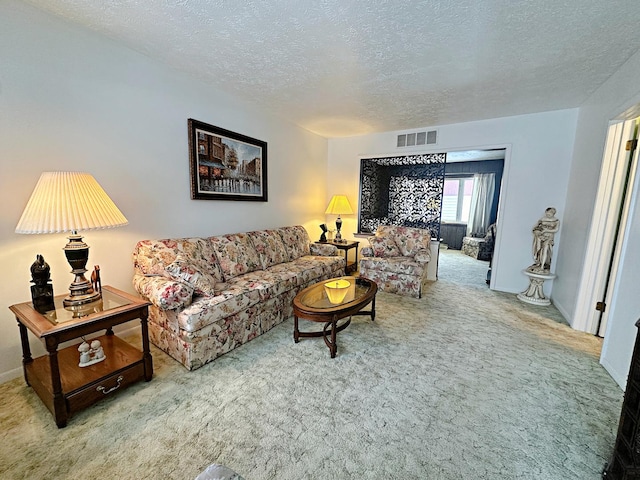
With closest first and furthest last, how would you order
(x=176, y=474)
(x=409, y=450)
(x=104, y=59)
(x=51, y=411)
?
(x=176, y=474) < (x=409, y=450) < (x=51, y=411) < (x=104, y=59)

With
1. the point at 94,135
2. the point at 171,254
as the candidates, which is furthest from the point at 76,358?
the point at 94,135

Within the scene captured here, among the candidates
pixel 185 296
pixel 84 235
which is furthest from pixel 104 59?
pixel 185 296

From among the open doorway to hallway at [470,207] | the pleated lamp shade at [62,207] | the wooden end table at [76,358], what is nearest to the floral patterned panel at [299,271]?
the wooden end table at [76,358]

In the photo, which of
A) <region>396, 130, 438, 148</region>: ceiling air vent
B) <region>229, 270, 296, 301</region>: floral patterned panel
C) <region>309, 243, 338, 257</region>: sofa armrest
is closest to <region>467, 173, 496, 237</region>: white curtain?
<region>396, 130, 438, 148</region>: ceiling air vent

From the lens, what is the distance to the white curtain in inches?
278

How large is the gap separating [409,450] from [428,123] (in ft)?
13.9

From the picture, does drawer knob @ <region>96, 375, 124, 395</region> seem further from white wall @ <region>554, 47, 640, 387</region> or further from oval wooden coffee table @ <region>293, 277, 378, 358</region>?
white wall @ <region>554, 47, 640, 387</region>

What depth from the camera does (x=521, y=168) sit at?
379 centimetres

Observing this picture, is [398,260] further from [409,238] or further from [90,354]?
[90,354]

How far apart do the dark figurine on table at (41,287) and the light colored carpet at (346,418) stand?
0.59m

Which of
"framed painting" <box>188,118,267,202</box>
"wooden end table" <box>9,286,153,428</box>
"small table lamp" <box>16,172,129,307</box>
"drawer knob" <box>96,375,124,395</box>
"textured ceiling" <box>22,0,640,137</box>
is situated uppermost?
"textured ceiling" <box>22,0,640,137</box>

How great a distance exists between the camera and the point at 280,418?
1608 mm

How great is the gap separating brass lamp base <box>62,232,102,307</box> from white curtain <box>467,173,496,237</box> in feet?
26.2

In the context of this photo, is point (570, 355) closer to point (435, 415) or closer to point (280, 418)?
point (435, 415)
